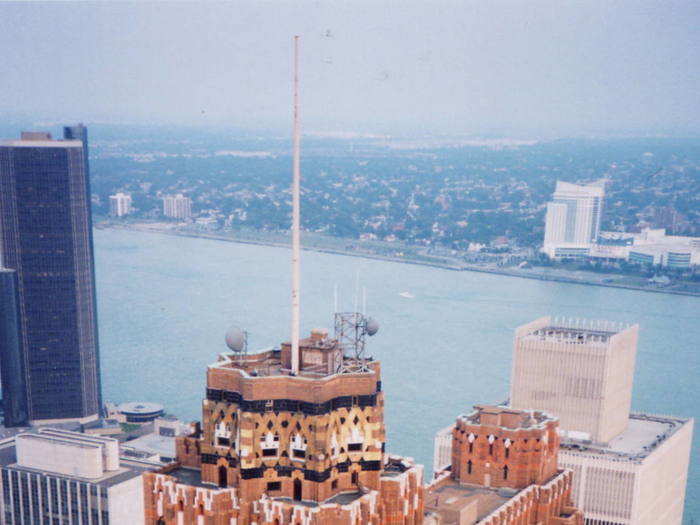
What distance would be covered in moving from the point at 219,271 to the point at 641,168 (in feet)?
282

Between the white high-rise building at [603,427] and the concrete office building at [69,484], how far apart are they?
3183 centimetres

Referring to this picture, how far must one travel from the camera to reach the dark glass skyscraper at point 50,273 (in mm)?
136875

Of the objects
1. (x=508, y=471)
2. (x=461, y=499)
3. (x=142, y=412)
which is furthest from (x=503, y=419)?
(x=142, y=412)

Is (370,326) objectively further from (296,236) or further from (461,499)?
(461,499)

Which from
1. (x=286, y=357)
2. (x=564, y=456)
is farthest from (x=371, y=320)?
(x=564, y=456)

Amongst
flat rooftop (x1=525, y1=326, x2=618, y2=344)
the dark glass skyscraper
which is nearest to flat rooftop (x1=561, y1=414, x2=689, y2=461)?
flat rooftop (x1=525, y1=326, x2=618, y2=344)

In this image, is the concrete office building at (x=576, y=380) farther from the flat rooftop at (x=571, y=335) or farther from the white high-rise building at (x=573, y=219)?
the white high-rise building at (x=573, y=219)

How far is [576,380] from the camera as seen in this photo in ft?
271

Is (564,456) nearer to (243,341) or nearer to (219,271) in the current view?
(243,341)

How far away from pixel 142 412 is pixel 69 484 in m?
31.9

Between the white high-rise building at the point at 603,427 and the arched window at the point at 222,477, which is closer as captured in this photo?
the arched window at the point at 222,477

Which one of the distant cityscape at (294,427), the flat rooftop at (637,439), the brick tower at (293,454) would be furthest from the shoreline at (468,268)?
the brick tower at (293,454)

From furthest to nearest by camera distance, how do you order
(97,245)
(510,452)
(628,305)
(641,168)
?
(97,245) → (641,168) → (628,305) → (510,452)

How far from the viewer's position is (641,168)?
576 feet
